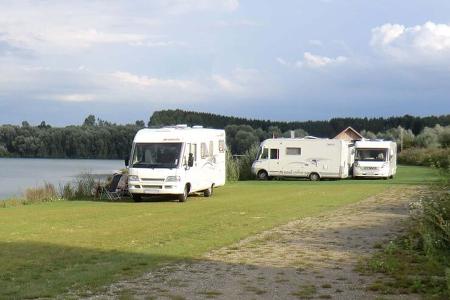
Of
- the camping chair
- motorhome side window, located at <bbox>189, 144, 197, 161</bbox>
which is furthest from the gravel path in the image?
the camping chair

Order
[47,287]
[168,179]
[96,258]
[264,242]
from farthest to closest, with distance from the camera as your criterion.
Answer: [168,179] < [264,242] < [96,258] < [47,287]

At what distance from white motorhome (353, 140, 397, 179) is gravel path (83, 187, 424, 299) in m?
25.4

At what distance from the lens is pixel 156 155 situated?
2203cm

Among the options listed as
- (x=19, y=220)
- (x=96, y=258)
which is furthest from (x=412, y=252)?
(x=19, y=220)

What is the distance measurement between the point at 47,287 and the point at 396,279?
4.23 m

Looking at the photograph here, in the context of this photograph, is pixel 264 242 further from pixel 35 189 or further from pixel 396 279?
pixel 35 189

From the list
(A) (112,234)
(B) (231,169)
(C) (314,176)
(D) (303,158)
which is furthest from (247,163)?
(A) (112,234)

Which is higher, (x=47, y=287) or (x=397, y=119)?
(x=397, y=119)

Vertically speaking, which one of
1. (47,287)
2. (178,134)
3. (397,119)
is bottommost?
(47,287)

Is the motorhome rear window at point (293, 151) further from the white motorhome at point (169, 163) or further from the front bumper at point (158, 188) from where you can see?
the front bumper at point (158, 188)

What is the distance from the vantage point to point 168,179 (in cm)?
2133

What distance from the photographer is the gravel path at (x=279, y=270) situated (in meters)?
7.38

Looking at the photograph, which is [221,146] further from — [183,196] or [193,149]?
[183,196]

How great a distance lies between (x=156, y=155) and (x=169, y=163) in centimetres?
61
